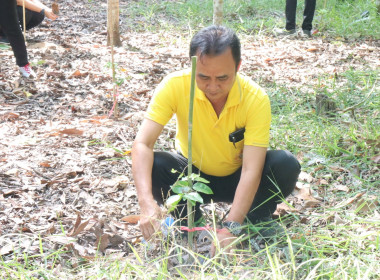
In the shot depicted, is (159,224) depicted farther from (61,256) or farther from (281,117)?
(281,117)

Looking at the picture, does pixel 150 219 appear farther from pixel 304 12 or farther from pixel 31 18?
pixel 304 12

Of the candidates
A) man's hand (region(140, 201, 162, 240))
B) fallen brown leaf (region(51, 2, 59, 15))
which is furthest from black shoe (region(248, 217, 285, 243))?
fallen brown leaf (region(51, 2, 59, 15))

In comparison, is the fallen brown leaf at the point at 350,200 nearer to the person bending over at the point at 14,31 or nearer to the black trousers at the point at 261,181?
the black trousers at the point at 261,181

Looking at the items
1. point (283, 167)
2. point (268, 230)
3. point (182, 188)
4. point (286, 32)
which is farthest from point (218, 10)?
point (182, 188)

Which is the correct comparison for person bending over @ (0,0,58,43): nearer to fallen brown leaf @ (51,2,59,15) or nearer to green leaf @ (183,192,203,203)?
fallen brown leaf @ (51,2,59,15)

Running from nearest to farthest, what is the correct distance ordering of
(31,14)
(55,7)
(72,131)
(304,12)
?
1. (72,131)
2. (31,14)
3. (304,12)
4. (55,7)

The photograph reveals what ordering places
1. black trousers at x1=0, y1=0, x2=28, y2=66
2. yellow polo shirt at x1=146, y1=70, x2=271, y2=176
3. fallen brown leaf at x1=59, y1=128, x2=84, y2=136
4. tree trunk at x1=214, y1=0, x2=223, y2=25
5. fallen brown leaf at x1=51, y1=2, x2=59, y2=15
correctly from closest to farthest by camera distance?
yellow polo shirt at x1=146, y1=70, x2=271, y2=176
fallen brown leaf at x1=59, y1=128, x2=84, y2=136
black trousers at x1=0, y1=0, x2=28, y2=66
tree trunk at x1=214, y1=0, x2=223, y2=25
fallen brown leaf at x1=51, y1=2, x2=59, y2=15

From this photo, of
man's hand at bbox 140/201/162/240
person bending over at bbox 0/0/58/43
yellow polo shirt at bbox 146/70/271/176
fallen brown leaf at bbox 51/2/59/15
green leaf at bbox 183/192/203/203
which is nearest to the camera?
green leaf at bbox 183/192/203/203

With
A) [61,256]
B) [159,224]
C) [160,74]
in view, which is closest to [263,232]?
[159,224]

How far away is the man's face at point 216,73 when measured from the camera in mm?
2080

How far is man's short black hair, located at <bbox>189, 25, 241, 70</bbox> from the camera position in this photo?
207 cm

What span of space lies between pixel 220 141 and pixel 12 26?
291 centimetres

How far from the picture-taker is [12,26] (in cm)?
445

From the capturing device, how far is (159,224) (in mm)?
1989
